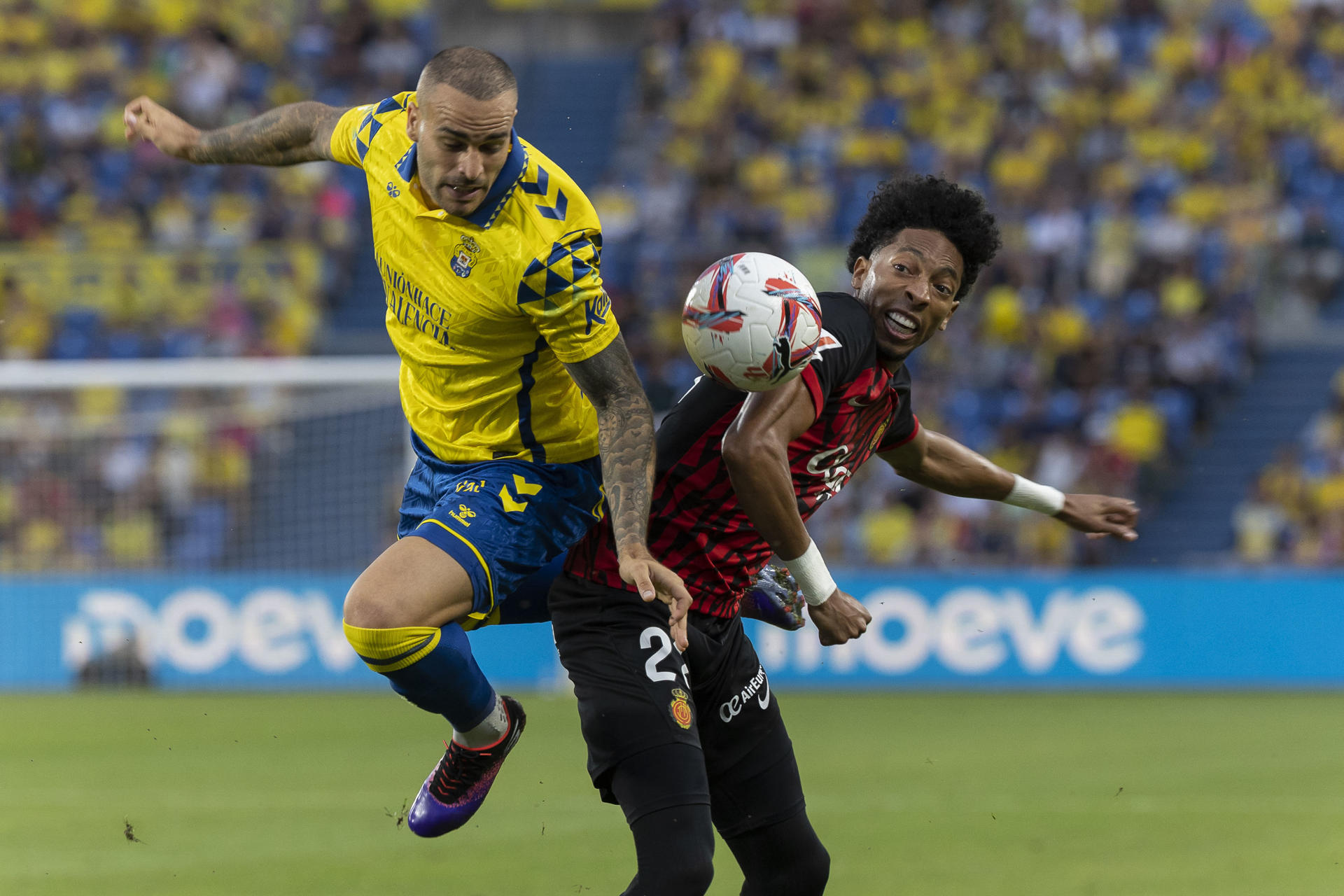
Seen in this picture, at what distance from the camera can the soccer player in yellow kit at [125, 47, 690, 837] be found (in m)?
4.71

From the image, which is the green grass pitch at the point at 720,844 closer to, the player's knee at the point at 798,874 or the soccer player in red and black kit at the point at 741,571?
the player's knee at the point at 798,874

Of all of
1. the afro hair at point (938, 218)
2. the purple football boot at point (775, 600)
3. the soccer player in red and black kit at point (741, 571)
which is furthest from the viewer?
the purple football boot at point (775, 600)

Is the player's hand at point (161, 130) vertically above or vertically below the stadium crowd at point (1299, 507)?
above

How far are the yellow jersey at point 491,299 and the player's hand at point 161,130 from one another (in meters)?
0.63

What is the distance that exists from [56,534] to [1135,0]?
16444 millimetres

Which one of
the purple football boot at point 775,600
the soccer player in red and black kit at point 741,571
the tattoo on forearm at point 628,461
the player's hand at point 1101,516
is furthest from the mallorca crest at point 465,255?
the player's hand at point 1101,516

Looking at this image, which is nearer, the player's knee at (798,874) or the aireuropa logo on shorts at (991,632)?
the player's knee at (798,874)

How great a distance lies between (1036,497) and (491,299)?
94.4 inches

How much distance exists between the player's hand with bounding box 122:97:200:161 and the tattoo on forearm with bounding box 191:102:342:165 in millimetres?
47

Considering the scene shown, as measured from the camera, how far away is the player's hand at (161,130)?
18.7 feet

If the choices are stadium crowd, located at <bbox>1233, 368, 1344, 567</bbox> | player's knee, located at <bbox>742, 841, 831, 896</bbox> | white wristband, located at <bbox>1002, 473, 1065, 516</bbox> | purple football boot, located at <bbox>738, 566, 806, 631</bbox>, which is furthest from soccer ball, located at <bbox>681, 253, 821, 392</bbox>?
stadium crowd, located at <bbox>1233, 368, 1344, 567</bbox>

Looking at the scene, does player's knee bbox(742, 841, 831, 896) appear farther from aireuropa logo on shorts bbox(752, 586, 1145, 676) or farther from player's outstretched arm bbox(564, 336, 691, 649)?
aireuropa logo on shorts bbox(752, 586, 1145, 676)

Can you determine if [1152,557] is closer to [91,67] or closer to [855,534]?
[855,534]

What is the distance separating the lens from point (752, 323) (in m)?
4.45
